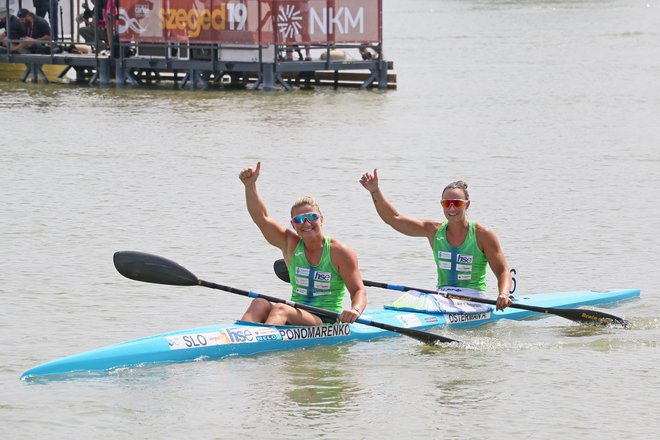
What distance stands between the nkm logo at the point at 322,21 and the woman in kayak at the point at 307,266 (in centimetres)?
2095

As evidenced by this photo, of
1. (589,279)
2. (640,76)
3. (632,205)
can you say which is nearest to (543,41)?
(640,76)

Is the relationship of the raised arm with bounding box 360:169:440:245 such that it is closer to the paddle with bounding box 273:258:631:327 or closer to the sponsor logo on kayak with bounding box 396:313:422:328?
the paddle with bounding box 273:258:631:327

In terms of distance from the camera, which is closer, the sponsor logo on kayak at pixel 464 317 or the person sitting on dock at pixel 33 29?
the sponsor logo on kayak at pixel 464 317

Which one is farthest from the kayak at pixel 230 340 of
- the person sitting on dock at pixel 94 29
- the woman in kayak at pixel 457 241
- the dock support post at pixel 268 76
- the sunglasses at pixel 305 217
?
the person sitting on dock at pixel 94 29

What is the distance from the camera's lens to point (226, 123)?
90.9 ft

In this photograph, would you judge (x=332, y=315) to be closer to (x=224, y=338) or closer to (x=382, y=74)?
(x=224, y=338)

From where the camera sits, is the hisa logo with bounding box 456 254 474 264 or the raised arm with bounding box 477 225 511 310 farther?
Answer: the hisa logo with bounding box 456 254 474 264

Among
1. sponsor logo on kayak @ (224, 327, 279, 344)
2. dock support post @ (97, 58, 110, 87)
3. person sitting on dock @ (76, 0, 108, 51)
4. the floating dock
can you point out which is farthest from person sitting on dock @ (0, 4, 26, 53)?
sponsor logo on kayak @ (224, 327, 279, 344)

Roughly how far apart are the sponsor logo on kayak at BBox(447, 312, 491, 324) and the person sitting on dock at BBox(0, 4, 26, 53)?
23.9 meters

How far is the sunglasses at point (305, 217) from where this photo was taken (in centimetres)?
1048

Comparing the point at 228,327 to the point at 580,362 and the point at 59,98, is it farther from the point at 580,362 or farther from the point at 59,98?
the point at 59,98

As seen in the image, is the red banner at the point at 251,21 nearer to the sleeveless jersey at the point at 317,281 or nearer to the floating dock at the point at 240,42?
the floating dock at the point at 240,42

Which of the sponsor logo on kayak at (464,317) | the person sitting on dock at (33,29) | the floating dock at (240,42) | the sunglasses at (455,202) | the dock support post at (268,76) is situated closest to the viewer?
the sunglasses at (455,202)

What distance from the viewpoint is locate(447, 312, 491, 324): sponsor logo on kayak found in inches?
473
